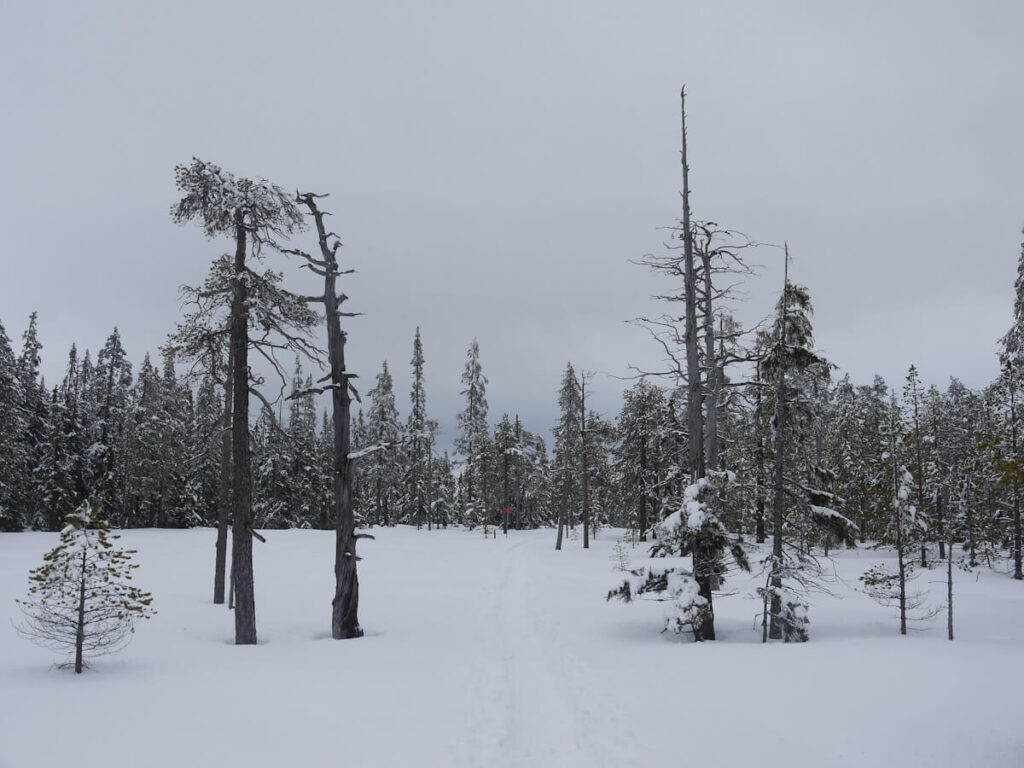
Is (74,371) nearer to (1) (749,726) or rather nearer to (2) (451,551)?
(2) (451,551)

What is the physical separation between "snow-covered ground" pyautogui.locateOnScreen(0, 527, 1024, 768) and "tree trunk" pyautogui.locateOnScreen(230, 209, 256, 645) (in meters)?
0.81

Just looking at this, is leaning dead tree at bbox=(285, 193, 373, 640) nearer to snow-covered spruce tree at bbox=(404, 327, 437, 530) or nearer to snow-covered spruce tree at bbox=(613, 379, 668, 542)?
snow-covered spruce tree at bbox=(613, 379, 668, 542)

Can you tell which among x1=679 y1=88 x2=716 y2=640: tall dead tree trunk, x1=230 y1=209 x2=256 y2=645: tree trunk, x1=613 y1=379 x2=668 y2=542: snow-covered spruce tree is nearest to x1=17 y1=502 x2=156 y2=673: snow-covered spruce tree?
x1=230 y1=209 x2=256 y2=645: tree trunk

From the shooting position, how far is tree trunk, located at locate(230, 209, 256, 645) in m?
11.7

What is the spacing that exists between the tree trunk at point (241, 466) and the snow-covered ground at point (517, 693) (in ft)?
2.66

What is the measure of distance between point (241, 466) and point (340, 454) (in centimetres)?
215

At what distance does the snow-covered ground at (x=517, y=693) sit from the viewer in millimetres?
6168

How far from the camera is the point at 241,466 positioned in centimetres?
1206

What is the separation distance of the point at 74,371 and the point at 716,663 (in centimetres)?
7771

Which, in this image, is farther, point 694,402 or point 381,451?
point 381,451

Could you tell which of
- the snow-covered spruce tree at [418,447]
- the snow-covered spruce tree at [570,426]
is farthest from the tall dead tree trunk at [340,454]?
the snow-covered spruce tree at [418,447]

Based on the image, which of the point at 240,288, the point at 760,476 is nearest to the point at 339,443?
the point at 240,288

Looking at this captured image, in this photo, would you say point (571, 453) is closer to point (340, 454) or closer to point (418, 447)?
point (418, 447)

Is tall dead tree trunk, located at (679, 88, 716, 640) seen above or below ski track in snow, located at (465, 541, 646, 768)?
above
